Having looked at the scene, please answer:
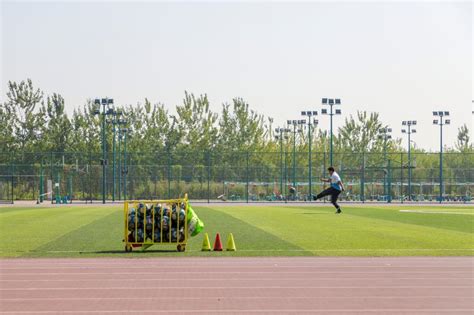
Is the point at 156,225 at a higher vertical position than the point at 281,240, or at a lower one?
higher

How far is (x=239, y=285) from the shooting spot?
1636 cm

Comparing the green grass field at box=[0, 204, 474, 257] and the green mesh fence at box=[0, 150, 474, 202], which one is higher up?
the green mesh fence at box=[0, 150, 474, 202]

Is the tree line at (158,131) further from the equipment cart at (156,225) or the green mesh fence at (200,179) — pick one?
the equipment cart at (156,225)

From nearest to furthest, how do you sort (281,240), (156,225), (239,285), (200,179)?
(239,285)
(156,225)
(281,240)
(200,179)

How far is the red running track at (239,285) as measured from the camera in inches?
543

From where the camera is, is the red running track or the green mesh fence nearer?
the red running track

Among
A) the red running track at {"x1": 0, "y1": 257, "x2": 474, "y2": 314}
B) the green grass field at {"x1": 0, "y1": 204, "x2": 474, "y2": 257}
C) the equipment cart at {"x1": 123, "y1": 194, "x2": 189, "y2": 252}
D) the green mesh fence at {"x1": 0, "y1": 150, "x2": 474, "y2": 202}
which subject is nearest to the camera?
the red running track at {"x1": 0, "y1": 257, "x2": 474, "y2": 314}

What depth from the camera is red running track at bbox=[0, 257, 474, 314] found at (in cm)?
1380

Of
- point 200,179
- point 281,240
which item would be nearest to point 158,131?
point 200,179

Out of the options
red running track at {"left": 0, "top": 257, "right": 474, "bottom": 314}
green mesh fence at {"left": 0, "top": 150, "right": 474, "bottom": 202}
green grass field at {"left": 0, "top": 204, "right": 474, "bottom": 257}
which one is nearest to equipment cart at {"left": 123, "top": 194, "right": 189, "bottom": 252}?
green grass field at {"left": 0, "top": 204, "right": 474, "bottom": 257}

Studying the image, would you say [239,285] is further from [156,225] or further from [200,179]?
[200,179]

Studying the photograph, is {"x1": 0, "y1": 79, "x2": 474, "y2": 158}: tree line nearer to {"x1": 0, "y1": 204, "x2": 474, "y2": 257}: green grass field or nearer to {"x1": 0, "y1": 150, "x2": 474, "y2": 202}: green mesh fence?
{"x1": 0, "y1": 150, "x2": 474, "y2": 202}: green mesh fence

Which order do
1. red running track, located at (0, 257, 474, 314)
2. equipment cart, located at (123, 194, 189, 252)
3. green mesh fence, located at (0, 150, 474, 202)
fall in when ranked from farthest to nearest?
green mesh fence, located at (0, 150, 474, 202)
equipment cart, located at (123, 194, 189, 252)
red running track, located at (0, 257, 474, 314)

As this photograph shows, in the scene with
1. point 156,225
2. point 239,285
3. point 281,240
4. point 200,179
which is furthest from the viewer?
point 200,179
